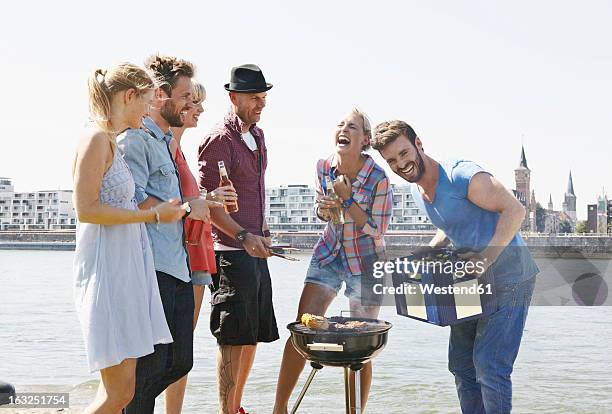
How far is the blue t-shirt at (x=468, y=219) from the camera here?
341 cm

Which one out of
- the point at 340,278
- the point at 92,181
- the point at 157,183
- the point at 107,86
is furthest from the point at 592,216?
the point at 92,181

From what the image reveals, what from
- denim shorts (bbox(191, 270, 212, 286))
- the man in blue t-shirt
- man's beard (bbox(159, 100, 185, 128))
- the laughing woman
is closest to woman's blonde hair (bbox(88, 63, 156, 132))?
the laughing woman

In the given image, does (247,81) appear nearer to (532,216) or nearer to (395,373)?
(395,373)

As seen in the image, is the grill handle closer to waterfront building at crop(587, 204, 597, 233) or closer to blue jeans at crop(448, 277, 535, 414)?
blue jeans at crop(448, 277, 535, 414)

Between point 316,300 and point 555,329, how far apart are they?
12.3 metres

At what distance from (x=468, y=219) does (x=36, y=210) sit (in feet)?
433

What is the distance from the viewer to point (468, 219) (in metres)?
3.46

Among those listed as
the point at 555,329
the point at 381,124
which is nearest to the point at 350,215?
the point at 381,124

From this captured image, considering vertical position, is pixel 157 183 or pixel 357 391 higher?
pixel 157 183

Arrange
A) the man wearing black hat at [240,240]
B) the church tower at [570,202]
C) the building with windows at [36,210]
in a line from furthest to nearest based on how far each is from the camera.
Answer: the church tower at [570,202] → the building with windows at [36,210] → the man wearing black hat at [240,240]

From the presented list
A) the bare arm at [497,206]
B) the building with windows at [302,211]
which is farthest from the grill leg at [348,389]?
the building with windows at [302,211]

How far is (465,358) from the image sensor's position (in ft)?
11.8

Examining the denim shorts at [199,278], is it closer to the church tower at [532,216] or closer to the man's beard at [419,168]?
the man's beard at [419,168]

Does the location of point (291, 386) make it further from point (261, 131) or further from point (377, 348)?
point (261, 131)
